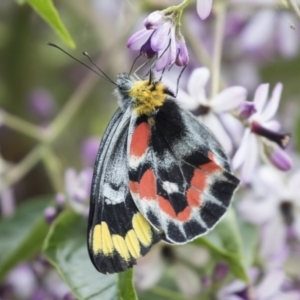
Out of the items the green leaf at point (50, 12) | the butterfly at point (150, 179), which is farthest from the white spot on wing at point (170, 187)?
the green leaf at point (50, 12)

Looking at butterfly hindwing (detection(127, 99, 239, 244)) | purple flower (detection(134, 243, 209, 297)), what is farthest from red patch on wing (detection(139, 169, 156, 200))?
purple flower (detection(134, 243, 209, 297))

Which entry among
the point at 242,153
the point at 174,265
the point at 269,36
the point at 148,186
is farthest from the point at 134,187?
the point at 269,36

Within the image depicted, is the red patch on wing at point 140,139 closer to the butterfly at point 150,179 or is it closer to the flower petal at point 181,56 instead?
the butterfly at point 150,179

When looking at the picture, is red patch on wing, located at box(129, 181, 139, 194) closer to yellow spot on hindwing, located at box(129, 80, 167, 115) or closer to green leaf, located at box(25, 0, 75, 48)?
yellow spot on hindwing, located at box(129, 80, 167, 115)

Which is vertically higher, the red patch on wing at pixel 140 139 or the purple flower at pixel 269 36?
the purple flower at pixel 269 36

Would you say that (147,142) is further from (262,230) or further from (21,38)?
(21,38)

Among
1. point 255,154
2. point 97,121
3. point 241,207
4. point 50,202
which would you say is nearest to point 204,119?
point 255,154

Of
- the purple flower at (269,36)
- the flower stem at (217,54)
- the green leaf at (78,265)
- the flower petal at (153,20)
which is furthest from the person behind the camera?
the purple flower at (269,36)
